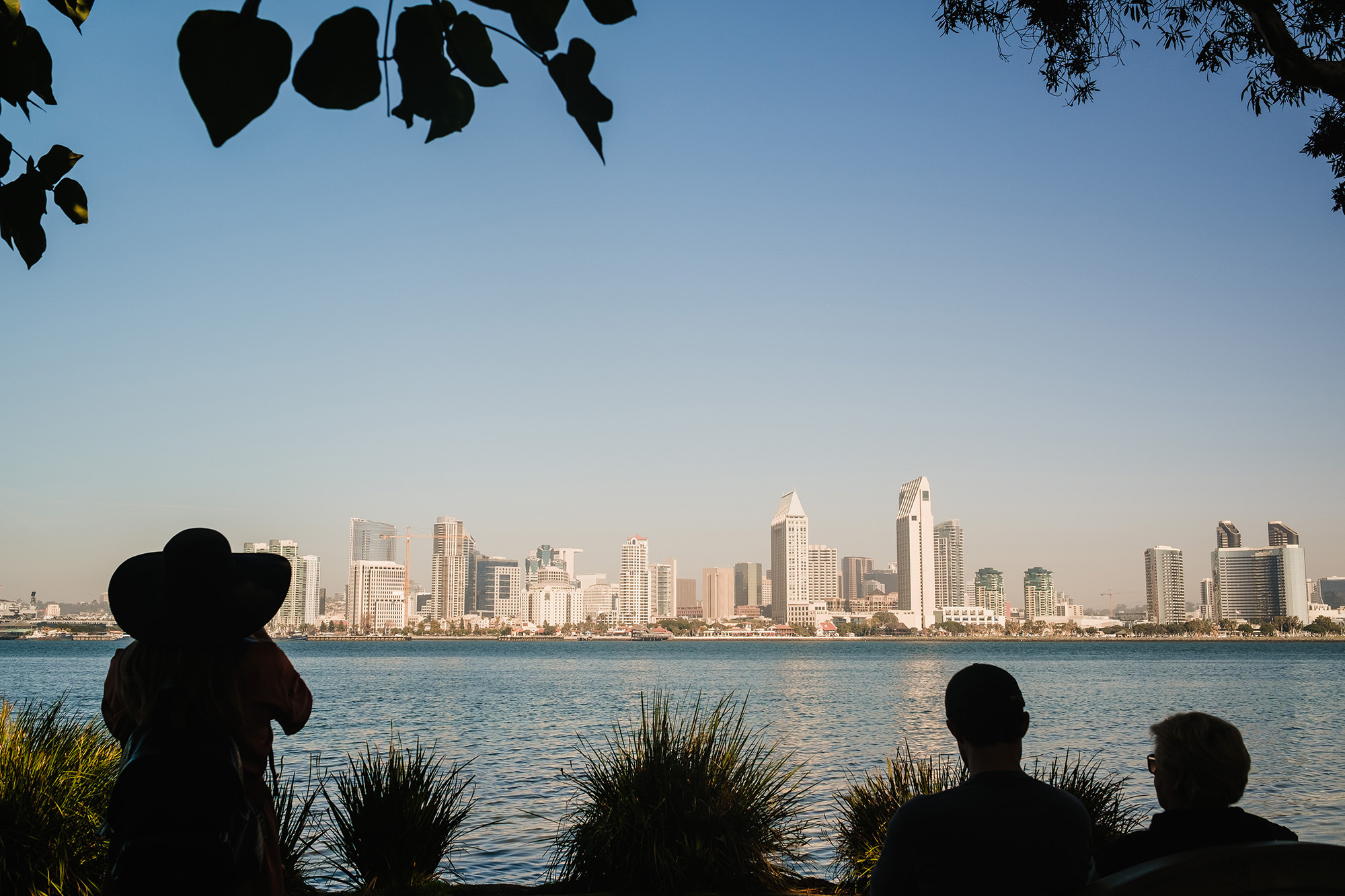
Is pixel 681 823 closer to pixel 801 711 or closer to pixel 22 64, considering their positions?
pixel 22 64

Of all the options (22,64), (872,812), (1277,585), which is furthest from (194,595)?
(1277,585)

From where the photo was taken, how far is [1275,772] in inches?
816

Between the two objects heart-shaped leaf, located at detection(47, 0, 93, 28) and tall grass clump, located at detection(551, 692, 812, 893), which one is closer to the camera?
heart-shaped leaf, located at detection(47, 0, 93, 28)

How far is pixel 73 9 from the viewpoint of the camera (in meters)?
1.50

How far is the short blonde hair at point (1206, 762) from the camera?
2.91 meters

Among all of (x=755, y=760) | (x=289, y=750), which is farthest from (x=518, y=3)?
(x=289, y=750)

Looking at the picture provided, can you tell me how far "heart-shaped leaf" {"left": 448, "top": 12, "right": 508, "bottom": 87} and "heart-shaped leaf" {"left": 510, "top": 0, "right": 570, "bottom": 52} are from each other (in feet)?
0.19

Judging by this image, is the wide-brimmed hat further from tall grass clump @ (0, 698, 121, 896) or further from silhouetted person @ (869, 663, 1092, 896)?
tall grass clump @ (0, 698, 121, 896)

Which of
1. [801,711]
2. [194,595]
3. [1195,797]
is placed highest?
[194,595]

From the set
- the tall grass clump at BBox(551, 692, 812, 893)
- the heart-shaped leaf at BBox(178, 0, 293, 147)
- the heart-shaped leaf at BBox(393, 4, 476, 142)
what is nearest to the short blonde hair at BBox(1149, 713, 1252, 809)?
the heart-shaped leaf at BBox(393, 4, 476, 142)

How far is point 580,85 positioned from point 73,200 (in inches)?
50.8

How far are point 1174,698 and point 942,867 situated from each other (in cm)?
4775

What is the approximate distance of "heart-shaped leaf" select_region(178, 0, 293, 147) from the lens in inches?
34.3

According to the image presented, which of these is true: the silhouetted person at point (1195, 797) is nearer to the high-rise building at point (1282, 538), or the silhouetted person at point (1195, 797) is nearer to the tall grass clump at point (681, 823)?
the tall grass clump at point (681, 823)
